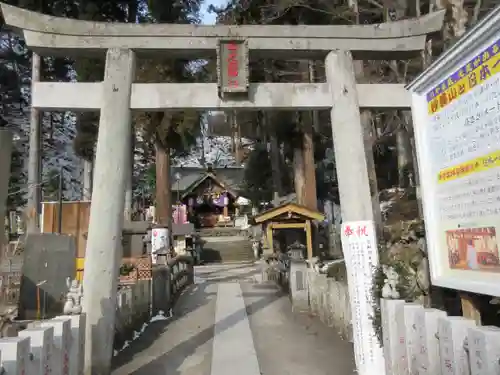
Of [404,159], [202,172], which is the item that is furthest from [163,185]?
[202,172]

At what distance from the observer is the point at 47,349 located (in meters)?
3.87

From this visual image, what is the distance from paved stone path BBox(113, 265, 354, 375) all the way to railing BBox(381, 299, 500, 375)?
1.71 m

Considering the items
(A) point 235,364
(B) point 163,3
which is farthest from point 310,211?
(A) point 235,364

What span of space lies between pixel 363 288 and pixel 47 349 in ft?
12.5

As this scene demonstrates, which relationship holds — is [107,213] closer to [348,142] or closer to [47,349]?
[47,349]

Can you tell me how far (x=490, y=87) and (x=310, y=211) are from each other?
15378mm

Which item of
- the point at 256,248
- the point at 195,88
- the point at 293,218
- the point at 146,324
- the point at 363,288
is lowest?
the point at 146,324

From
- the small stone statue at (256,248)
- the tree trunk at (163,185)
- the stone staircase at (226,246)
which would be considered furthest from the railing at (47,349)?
the stone staircase at (226,246)

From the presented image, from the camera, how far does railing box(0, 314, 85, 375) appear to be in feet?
10.2

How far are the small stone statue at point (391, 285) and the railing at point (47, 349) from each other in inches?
137

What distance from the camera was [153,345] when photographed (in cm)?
807

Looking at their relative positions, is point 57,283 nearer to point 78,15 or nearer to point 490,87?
point 490,87

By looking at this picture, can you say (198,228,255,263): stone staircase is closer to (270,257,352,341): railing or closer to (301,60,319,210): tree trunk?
(301,60,319,210): tree trunk

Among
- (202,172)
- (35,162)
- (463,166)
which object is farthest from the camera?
(202,172)
